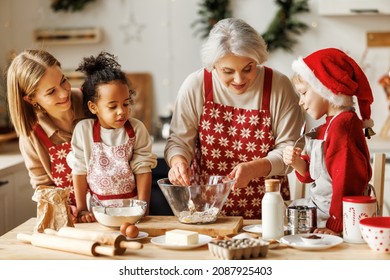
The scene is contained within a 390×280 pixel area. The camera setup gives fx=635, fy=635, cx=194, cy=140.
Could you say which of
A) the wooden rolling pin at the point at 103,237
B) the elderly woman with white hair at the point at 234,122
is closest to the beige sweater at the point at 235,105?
the elderly woman with white hair at the point at 234,122

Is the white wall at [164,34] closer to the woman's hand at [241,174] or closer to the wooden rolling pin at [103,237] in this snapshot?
the woman's hand at [241,174]

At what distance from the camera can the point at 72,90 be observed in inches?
79.7

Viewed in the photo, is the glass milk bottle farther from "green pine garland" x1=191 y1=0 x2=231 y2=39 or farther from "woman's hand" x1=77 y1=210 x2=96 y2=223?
"green pine garland" x1=191 y1=0 x2=231 y2=39

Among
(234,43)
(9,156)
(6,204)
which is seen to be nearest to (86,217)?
(234,43)

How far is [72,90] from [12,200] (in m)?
1.04

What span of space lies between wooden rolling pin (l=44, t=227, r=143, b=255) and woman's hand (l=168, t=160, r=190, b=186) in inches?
11.3

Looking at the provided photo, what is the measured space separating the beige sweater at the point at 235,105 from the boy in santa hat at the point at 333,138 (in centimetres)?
27

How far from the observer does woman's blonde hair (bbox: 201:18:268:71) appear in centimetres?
185

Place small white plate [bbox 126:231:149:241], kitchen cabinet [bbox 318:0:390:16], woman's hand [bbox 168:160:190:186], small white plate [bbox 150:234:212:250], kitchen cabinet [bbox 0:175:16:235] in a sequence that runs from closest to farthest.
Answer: small white plate [bbox 150:234:212:250] → small white plate [bbox 126:231:149:241] → woman's hand [bbox 168:160:190:186] → kitchen cabinet [bbox 0:175:16:235] → kitchen cabinet [bbox 318:0:390:16]

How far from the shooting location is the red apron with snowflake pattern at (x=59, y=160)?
1.93 m

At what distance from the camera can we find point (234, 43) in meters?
1.86

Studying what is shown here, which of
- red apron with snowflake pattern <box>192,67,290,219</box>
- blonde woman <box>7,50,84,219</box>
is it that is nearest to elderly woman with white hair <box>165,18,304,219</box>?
red apron with snowflake pattern <box>192,67,290,219</box>
